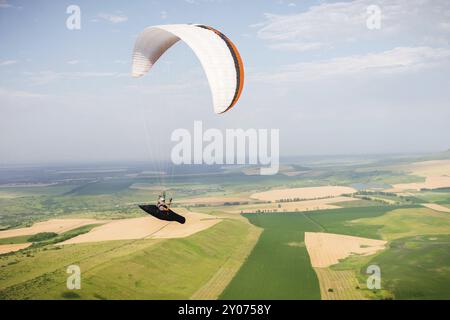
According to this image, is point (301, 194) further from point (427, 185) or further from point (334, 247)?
point (334, 247)

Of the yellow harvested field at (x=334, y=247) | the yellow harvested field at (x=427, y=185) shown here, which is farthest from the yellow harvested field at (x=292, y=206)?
the yellow harvested field at (x=427, y=185)

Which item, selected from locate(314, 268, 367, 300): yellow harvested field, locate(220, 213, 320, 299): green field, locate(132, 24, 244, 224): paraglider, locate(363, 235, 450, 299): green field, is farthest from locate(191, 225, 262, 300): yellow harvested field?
locate(132, 24, 244, 224): paraglider

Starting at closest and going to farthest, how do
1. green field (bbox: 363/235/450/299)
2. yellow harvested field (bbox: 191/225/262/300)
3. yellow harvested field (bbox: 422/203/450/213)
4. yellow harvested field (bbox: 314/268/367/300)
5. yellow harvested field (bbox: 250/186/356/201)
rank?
yellow harvested field (bbox: 314/268/367/300)
green field (bbox: 363/235/450/299)
yellow harvested field (bbox: 191/225/262/300)
yellow harvested field (bbox: 422/203/450/213)
yellow harvested field (bbox: 250/186/356/201)

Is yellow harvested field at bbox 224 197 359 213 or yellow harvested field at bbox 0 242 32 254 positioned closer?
yellow harvested field at bbox 0 242 32 254

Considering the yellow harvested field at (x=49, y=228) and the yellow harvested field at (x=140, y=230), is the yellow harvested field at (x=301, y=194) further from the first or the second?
the yellow harvested field at (x=49, y=228)

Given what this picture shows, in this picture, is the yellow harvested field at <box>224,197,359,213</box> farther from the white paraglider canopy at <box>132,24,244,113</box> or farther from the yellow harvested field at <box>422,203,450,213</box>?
the white paraglider canopy at <box>132,24,244,113</box>

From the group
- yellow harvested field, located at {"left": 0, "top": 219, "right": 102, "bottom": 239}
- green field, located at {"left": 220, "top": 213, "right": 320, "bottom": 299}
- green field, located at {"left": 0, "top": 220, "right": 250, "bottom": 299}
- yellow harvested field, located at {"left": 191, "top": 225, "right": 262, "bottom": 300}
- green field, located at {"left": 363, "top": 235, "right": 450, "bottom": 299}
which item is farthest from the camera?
yellow harvested field, located at {"left": 0, "top": 219, "right": 102, "bottom": 239}

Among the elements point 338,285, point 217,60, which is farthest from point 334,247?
point 217,60

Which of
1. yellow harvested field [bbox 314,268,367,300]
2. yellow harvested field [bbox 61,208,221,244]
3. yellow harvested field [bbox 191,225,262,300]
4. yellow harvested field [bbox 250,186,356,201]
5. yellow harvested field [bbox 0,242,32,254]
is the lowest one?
yellow harvested field [bbox 250,186,356,201]
